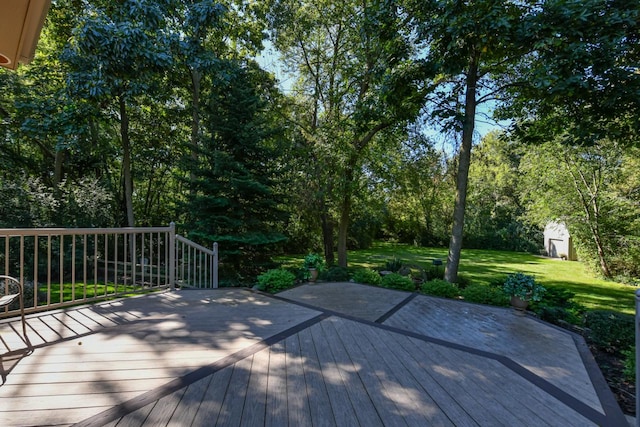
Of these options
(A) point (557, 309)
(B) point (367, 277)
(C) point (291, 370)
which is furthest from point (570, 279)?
(C) point (291, 370)

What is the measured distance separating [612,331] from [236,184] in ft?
19.7

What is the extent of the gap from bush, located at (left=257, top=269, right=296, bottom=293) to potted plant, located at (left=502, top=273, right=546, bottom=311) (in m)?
3.24

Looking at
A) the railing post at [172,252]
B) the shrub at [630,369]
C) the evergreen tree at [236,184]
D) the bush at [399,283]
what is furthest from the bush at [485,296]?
the railing post at [172,252]

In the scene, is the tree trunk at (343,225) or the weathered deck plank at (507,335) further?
the tree trunk at (343,225)

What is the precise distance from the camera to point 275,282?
15.8ft

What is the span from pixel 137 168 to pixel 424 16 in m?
10.3

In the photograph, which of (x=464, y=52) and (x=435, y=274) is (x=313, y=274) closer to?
(x=435, y=274)

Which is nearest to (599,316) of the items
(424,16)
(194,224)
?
(424,16)

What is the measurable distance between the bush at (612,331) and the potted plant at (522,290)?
2.07 feet

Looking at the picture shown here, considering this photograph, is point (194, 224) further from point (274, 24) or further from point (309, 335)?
point (274, 24)

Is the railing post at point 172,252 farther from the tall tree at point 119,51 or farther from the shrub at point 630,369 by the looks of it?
the shrub at point 630,369

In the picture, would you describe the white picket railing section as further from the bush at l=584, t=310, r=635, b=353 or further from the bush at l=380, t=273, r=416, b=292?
the bush at l=584, t=310, r=635, b=353

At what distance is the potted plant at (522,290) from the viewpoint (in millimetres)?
3801

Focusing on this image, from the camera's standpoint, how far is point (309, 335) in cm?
293
